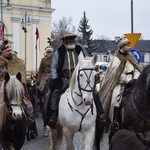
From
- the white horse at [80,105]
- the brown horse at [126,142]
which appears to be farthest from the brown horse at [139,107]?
the brown horse at [126,142]

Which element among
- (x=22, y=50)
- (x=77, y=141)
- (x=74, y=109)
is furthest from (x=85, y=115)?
(x=22, y=50)

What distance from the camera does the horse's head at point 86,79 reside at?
758cm

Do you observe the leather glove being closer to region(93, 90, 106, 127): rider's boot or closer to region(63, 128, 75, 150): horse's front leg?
region(93, 90, 106, 127): rider's boot

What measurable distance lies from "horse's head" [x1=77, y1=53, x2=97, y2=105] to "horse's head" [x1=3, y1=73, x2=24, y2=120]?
3.40 feet

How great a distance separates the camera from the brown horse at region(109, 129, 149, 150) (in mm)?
5315

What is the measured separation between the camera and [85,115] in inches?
318

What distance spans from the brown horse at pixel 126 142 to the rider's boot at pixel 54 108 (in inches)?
102

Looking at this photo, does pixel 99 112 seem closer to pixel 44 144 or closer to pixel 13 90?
pixel 13 90

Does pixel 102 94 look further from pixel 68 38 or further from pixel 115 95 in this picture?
pixel 68 38

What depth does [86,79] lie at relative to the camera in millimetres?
7672

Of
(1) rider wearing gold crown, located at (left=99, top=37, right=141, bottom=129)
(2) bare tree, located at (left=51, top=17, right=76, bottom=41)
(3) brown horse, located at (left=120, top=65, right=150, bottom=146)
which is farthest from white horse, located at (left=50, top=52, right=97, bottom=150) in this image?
(2) bare tree, located at (left=51, top=17, right=76, bottom=41)

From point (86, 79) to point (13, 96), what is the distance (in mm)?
1256

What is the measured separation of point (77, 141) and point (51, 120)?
3436mm

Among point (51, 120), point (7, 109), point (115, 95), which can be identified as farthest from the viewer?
point (115, 95)
